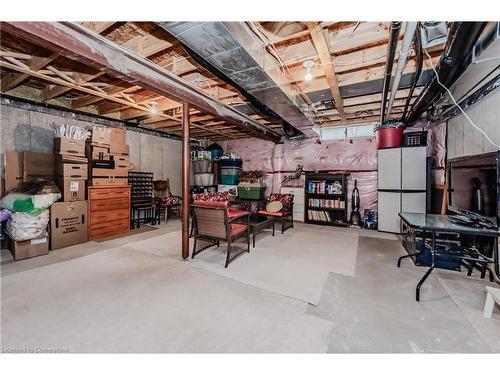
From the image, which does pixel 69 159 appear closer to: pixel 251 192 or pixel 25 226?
pixel 25 226

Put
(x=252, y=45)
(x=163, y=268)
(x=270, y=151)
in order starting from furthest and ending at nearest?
(x=270, y=151) → (x=163, y=268) → (x=252, y=45)

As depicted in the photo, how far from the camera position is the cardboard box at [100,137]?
155 inches

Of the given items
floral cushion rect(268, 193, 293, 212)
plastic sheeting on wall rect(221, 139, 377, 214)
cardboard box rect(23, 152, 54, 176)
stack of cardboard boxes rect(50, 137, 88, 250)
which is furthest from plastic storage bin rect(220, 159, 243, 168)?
cardboard box rect(23, 152, 54, 176)

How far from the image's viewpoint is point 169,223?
5.50 m

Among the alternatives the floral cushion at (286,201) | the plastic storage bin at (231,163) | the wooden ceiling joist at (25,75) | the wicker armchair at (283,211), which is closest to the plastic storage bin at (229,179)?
the plastic storage bin at (231,163)

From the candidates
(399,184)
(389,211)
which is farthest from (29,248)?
(399,184)

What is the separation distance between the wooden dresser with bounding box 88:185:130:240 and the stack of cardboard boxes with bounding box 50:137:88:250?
0.13m

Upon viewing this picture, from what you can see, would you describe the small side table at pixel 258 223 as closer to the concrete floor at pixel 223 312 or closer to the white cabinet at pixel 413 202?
the concrete floor at pixel 223 312

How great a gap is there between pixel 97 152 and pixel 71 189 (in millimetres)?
826

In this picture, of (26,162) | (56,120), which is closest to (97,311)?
(26,162)

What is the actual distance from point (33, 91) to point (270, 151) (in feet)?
17.7

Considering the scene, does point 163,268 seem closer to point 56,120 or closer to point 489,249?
point 56,120

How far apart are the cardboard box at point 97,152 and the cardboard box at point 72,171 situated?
0.75ft

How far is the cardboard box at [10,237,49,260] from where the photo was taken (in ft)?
9.53
